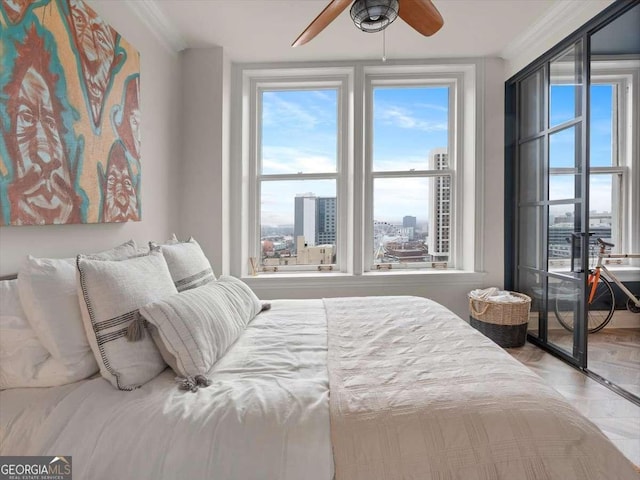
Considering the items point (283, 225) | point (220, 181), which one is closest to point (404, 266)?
point (283, 225)

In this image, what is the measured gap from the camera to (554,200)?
8.68ft

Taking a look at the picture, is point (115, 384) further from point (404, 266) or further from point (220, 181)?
point (404, 266)

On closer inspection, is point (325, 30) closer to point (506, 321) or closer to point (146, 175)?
point (146, 175)

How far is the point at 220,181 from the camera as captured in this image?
287 cm

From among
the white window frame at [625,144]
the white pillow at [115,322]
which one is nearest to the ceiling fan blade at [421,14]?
the white pillow at [115,322]

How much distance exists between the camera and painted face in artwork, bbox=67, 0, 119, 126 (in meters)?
1.61

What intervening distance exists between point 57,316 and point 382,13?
1.81 meters

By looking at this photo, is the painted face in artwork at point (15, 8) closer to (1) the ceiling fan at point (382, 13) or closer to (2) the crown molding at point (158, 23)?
(2) the crown molding at point (158, 23)

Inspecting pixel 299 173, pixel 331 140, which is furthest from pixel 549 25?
pixel 299 173

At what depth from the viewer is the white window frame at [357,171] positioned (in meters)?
3.10

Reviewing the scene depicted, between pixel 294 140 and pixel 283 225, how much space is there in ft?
2.83

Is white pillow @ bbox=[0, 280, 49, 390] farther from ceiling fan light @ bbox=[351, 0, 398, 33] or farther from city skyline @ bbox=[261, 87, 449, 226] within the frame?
city skyline @ bbox=[261, 87, 449, 226]

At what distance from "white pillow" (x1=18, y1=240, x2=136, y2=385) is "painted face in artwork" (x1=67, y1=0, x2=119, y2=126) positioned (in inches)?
38.9

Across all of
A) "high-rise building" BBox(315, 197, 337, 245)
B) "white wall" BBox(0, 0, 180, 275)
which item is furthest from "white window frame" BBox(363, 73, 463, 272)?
"white wall" BBox(0, 0, 180, 275)
